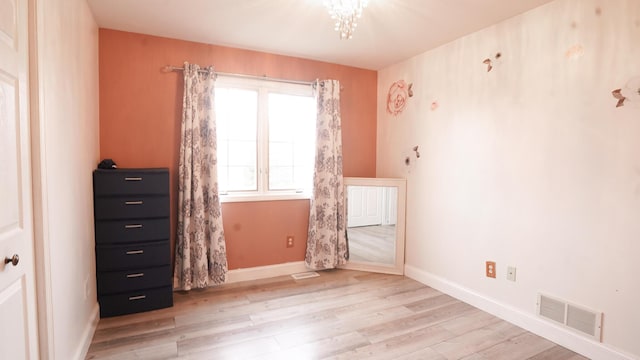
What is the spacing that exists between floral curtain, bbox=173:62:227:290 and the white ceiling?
0.47 metres

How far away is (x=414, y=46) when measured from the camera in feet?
10.8

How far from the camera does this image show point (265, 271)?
11.7 ft

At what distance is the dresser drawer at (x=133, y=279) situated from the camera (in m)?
2.60

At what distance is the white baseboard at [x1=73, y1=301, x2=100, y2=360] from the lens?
2035 millimetres

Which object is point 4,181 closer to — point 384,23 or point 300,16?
point 300,16

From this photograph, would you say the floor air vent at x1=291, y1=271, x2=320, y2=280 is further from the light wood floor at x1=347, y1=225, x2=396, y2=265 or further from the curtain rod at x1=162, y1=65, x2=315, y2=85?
the curtain rod at x1=162, y1=65, x2=315, y2=85

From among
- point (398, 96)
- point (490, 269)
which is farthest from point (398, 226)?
point (398, 96)

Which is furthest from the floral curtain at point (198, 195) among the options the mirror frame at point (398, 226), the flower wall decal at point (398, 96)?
the flower wall decal at point (398, 96)

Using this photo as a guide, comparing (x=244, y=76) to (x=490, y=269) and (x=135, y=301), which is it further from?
(x=490, y=269)

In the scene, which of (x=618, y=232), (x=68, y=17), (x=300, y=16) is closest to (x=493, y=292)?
(x=618, y=232)

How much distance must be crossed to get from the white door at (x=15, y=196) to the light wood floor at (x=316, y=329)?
0.98 metres

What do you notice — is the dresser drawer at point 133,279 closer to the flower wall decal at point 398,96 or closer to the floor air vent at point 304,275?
the floor air vent at point 304,275

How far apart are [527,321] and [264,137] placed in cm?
288

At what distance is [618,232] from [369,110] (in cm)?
270
